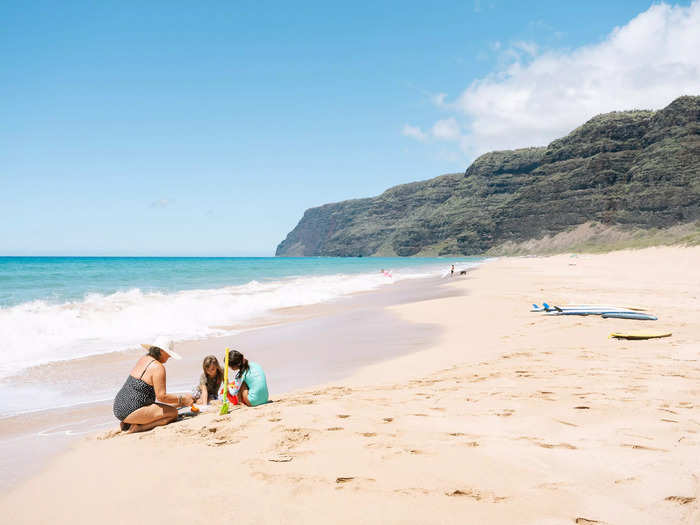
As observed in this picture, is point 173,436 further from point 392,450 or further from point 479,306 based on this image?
point 479,306

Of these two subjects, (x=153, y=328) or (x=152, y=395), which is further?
(x=153, y=328)

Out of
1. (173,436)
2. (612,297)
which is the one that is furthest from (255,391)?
(612,297)

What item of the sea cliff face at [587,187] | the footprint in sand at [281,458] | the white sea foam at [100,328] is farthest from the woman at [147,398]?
the sea cliff face at [587,187]

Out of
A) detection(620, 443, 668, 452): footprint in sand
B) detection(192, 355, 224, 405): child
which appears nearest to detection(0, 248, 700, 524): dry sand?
detection(620, 443, 668, 452): footprint in sand

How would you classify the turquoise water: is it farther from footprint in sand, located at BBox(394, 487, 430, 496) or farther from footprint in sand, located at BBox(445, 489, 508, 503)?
footprint in sand, located at BBox(445, 489, 508, 503)

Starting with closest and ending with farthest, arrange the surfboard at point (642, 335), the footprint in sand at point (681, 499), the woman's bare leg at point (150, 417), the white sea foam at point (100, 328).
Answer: the footprint in sand at point (681, 499), the woman's bare leg at point (150, 417), the surfboard at point (642, 335), the white sea foam at point (100, 328)

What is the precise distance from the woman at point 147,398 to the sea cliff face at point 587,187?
11133 centimetres

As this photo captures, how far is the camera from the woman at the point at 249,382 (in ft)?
20.2

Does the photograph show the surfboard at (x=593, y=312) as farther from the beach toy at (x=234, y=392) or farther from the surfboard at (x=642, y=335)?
the beach toy at (x=234, y=392)

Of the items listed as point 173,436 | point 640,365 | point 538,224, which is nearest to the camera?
point 173,436

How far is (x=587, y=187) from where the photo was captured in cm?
12500

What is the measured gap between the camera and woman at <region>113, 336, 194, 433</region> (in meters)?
5.43

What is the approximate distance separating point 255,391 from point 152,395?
1.28 metres

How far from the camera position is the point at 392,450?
401 cm
